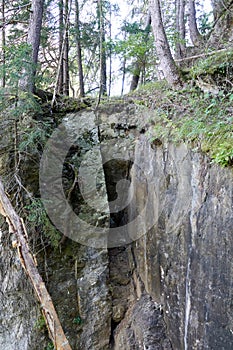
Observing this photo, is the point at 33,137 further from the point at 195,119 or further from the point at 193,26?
the point at 193,26

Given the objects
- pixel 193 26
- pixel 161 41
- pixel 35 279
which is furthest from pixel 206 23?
pixel 35 279

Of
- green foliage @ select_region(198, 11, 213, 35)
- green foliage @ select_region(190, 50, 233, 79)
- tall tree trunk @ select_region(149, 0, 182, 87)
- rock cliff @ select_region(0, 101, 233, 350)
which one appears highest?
green foliage @ select_region(198, 11, 213, 35)

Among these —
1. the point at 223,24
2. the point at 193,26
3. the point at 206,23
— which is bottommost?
the point at 223,24

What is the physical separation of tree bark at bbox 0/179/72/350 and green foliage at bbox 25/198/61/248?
1073mm

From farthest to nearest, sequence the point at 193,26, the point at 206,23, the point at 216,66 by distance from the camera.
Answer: the point at 206,23, the point at 193,26, the point at 216,66

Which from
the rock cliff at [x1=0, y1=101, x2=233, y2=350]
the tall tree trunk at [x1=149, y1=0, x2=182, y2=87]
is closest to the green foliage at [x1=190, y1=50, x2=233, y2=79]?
the tall tree trunk at [x1=149, y1=0, x2=182, y2=87]

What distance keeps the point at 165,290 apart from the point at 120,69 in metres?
8.02

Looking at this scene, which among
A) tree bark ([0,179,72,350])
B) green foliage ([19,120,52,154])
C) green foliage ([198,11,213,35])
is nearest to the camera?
tree bark ([0,179,72,350])

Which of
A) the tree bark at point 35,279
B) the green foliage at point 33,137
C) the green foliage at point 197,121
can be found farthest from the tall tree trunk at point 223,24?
the tree bark at point 35,279

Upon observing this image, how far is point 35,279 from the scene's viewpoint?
2.83m

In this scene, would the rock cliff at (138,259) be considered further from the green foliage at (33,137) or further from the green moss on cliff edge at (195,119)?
the green foliage at (33,137)

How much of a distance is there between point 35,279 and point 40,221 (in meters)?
1.76

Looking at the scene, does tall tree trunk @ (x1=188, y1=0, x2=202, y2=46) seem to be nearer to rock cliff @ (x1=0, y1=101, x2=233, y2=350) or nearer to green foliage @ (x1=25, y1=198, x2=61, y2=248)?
rock cliff @ (x1=0, y1=101, x2=233, y2=350)

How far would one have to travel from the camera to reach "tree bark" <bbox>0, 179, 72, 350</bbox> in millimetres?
2623
